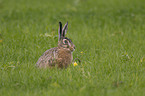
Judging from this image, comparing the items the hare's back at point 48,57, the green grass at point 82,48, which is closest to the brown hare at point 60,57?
→ the hare's back at point 48,57

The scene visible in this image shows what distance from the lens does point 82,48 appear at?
7.50 metres

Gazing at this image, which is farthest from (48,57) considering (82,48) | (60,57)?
(82,48)

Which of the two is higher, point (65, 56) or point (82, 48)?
point (82, 48)

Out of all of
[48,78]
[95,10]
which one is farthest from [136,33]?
[48,78]

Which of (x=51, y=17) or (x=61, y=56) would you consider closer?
(x=61, y=56)

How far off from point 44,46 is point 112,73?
9.20 ft

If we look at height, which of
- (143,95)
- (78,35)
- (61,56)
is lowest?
(143,95)

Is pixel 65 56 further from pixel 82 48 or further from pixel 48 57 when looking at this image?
pixel 82 48

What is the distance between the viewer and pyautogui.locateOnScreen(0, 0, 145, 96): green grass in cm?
479

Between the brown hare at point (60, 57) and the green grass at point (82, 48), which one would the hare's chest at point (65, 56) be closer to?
the brown hare at point (60, 57)

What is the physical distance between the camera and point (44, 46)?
24.8 ft

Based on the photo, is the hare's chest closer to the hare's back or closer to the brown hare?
the brown hare

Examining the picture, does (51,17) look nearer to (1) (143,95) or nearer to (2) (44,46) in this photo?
(2) (44,46)

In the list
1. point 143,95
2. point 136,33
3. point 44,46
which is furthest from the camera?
point 136,33
